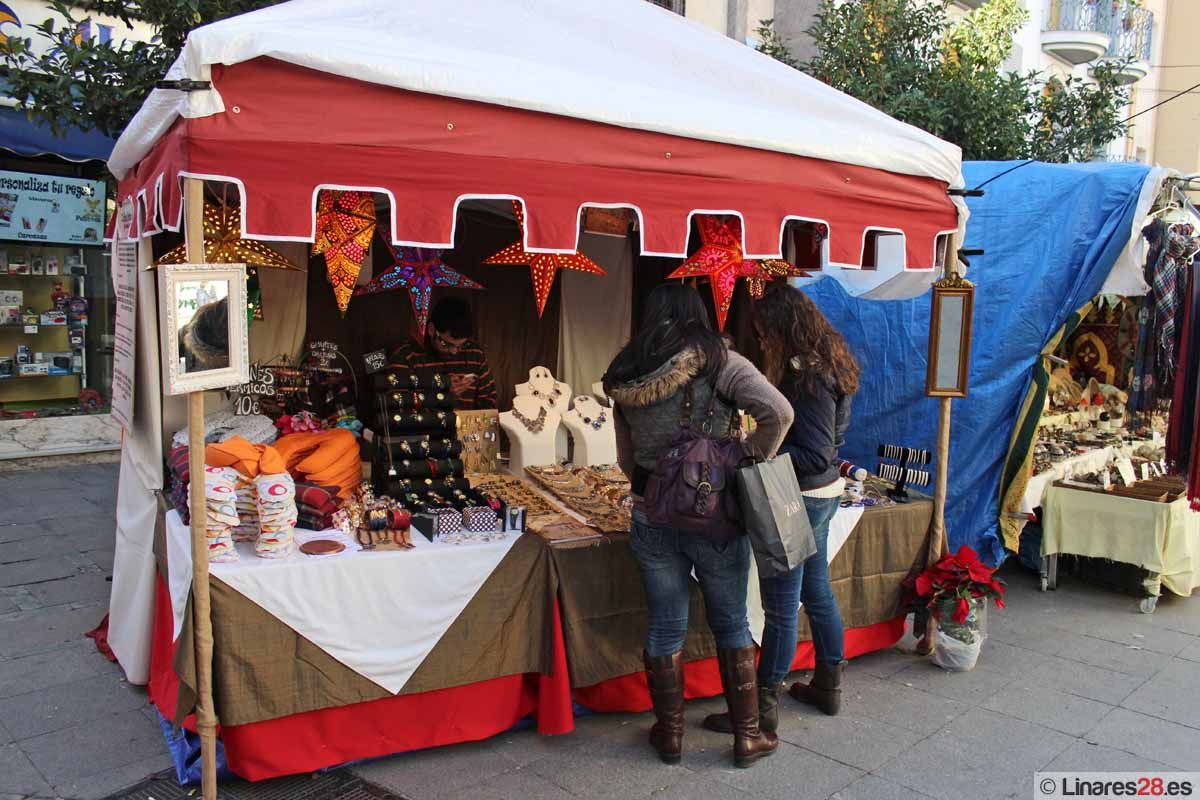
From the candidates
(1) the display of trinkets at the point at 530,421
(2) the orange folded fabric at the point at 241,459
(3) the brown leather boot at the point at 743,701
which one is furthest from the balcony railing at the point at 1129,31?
(2) the orange folded fabric at the point at 241,459

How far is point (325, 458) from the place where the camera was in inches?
145

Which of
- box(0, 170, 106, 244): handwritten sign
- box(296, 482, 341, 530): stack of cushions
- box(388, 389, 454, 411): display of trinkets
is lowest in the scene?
box(296, 482, 341, 530): stack of cushions

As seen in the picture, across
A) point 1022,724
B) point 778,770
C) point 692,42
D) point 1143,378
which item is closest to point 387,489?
point 778,770

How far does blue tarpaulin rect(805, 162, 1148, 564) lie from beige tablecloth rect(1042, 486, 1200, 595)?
0.50 meters

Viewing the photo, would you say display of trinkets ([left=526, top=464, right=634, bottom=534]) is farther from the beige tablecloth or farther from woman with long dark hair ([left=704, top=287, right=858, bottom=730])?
the beige tablecloth

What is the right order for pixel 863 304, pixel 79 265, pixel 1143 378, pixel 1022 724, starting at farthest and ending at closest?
pixel 79 265, pixel 863 304, pixel 1143 378, pixel 1022 724

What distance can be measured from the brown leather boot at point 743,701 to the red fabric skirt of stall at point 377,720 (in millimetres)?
599

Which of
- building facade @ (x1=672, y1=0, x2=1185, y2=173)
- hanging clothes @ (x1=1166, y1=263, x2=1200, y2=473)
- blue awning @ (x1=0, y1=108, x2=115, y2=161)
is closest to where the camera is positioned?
hanging clothes @ (x1=1166, y1=263, x2=1200, y2=473)

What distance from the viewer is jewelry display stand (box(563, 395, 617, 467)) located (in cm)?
479

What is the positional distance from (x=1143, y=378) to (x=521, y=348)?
3609 mm

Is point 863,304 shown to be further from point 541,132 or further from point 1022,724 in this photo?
point 541,132

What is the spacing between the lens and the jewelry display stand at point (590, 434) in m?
4.79

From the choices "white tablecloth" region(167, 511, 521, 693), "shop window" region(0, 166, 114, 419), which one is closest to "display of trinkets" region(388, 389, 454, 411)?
"white tablecloth" region(167, 511, 521, 693)

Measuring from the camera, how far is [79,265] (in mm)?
7922
